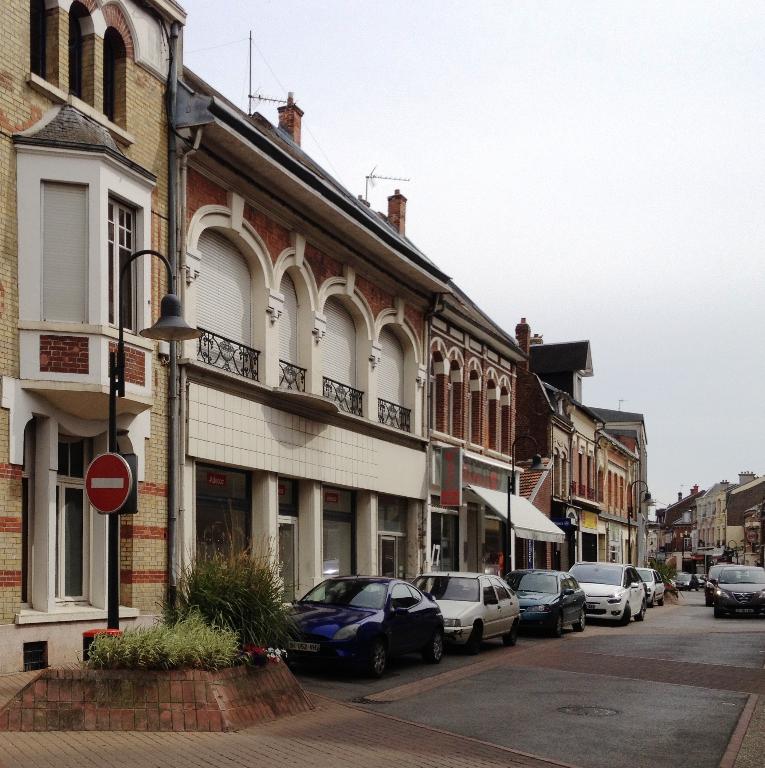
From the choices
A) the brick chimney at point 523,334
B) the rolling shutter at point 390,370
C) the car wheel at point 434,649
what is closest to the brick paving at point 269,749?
the car wheel at point 434,649

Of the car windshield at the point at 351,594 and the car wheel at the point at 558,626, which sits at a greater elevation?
the car windshield at the point at 351,594

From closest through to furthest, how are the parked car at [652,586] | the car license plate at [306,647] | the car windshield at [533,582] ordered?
the car license plate at [306,647], the car windshield at [533,582], the parked car at [652,586]

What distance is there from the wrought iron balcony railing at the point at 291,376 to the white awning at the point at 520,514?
9898mm

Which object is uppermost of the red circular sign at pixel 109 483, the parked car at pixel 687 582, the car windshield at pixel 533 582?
the red circular sign at pixel 109 483

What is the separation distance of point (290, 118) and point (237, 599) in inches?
841

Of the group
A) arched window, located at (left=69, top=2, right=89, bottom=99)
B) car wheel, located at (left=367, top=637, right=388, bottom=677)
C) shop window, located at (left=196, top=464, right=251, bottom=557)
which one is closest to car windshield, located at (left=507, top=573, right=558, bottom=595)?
shop window, located at (left=196, top=464, right=251, bottom=557)

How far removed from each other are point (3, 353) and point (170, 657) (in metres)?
5.38

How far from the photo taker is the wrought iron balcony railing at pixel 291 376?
71.7 feet

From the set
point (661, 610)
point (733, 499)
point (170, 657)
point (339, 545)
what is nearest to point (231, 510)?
point (339, 545)

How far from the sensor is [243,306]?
20.8 meters

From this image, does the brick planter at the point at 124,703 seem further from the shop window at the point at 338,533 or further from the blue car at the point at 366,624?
Result: the shop window at the point at 338,533

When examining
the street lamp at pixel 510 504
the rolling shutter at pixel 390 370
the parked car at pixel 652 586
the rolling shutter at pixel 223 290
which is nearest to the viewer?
the rolling shutter at pixel 223 290

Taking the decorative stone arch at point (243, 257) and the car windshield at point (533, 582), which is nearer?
the decorative stone arch at point (243, 257)

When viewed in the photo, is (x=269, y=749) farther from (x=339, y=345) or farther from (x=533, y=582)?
(x=533, y=582)
